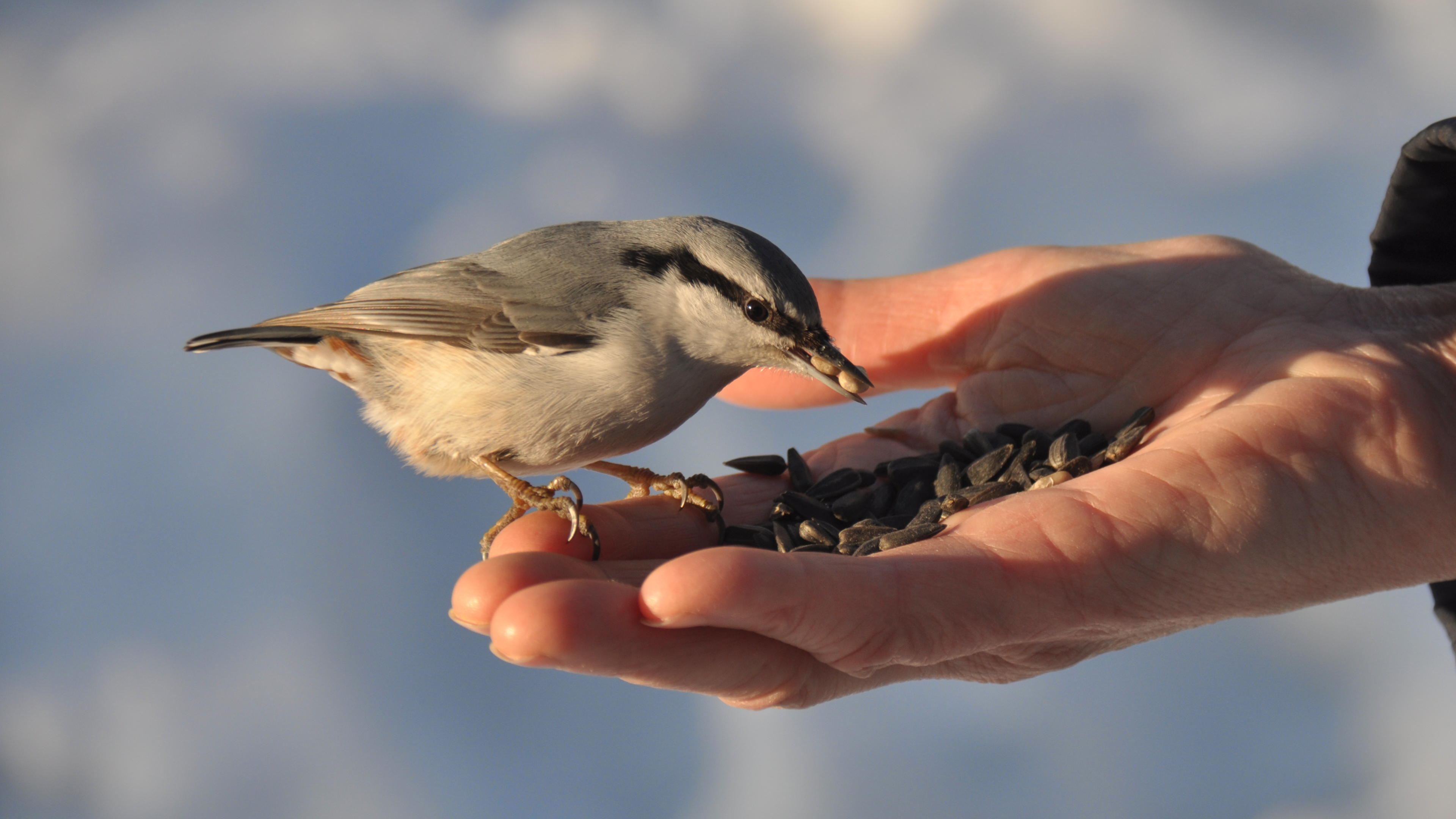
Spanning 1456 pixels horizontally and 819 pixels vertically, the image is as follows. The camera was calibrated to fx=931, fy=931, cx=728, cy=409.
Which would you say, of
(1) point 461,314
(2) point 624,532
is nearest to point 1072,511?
(2) point 624,532

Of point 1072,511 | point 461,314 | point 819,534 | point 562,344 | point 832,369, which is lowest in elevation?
point 1072,511

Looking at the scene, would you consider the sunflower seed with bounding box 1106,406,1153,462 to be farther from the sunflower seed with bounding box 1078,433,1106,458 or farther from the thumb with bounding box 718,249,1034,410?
the thumb with bounding box 718,249,1034,410

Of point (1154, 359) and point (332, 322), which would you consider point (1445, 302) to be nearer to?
point (1154, 359)

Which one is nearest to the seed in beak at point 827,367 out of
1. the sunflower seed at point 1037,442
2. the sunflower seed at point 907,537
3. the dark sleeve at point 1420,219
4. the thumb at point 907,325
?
the sunflower seed at point 907,537

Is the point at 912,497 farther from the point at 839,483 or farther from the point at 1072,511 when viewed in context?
the point at 1072,511

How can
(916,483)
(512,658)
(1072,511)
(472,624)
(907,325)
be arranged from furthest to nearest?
(907,325), (916,483), (1072,511), (472,624), (512,658)

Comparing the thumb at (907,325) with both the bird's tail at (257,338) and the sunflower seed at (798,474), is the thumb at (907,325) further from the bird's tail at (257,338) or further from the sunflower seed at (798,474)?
the bird's tail at (257,338)

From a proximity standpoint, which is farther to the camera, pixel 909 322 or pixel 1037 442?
pixel 909 322

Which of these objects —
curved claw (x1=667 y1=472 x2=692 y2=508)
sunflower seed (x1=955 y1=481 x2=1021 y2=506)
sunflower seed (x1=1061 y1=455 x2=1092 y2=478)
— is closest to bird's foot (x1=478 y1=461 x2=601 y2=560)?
curved claw (x1=667 y1=472 x2=692 y2=508)
